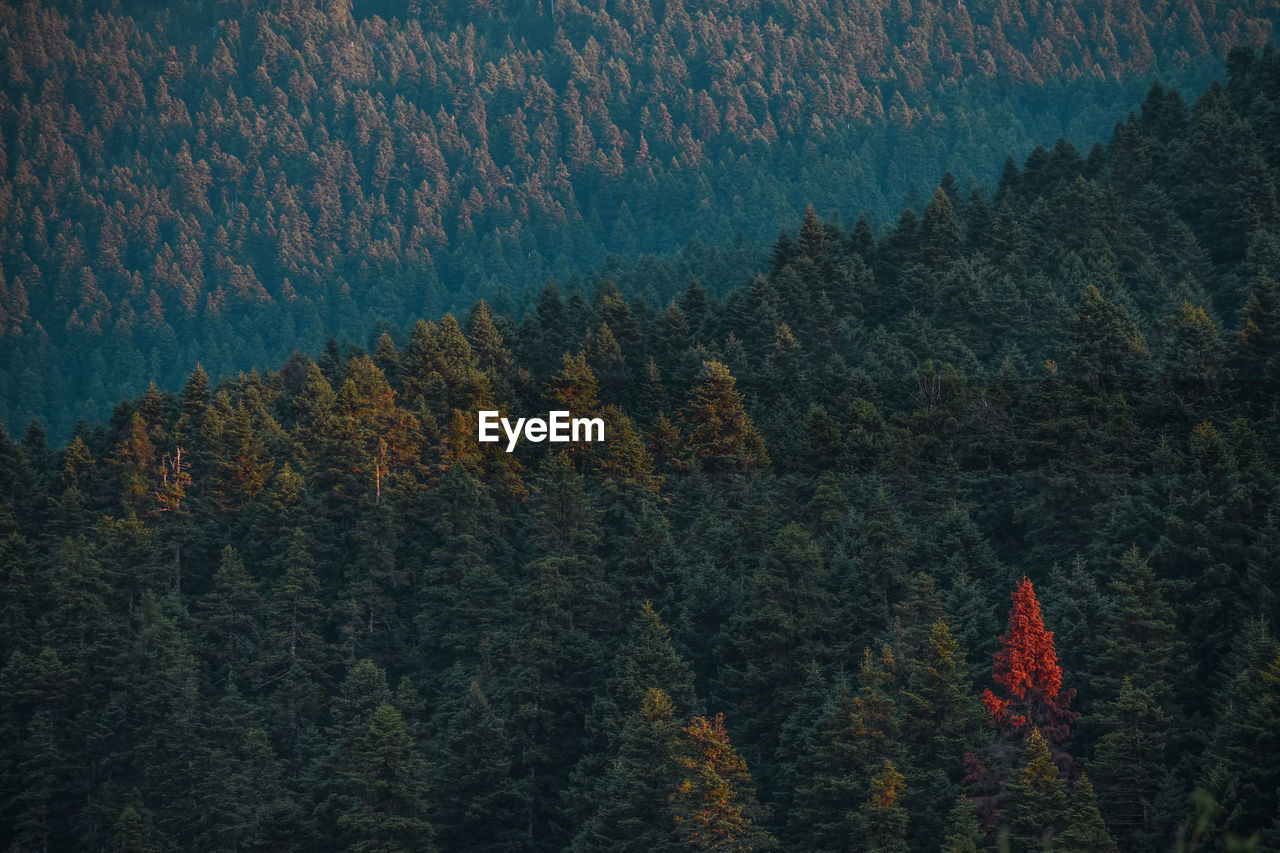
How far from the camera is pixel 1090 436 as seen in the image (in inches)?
3184

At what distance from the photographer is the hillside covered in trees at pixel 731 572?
215ft

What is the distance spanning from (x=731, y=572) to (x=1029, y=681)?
73.6ft

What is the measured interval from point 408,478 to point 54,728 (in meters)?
24.9

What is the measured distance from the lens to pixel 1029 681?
215 ft

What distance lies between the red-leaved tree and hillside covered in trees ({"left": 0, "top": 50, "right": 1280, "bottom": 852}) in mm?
202

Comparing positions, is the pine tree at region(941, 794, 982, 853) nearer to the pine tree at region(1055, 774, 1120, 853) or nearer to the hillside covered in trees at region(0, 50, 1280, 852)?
the hillside covered in trees at region(0, 50, 1280, 852)

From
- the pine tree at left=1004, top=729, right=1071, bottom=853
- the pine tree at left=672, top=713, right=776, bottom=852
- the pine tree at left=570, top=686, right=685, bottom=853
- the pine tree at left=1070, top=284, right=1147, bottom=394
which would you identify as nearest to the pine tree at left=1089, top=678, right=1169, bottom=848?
the pine tree at left=1004, top=729, right=1071, bottom=853

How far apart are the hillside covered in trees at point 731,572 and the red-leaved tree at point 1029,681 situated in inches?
8.0

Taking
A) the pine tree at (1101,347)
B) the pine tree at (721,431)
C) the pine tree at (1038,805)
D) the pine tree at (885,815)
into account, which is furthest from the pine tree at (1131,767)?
→ the pine tree at (721,431)

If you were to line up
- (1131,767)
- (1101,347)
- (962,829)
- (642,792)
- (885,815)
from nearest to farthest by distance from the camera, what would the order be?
1. (962,829)
2. (1131,767)
3. (885,815)
4. (642,792)
5. (1101,347)

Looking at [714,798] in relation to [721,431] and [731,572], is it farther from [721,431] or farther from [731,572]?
[721,431]

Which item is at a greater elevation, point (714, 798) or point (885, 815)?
point (714, 798)

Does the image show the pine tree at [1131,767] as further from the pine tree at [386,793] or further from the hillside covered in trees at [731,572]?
the pine tree at [386,793]

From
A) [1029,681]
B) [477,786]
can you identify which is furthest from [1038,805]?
[477,786]
